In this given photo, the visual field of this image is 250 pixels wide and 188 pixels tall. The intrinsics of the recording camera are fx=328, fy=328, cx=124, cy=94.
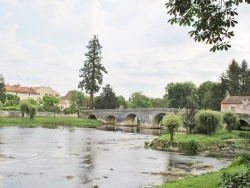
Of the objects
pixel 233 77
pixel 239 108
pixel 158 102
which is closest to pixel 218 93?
pixel 233 77

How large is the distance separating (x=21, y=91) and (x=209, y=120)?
98408 millimetres

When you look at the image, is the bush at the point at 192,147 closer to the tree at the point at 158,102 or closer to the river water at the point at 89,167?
the river water at the point at 89,167

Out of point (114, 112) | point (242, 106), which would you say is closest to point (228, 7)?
point (242, 106)

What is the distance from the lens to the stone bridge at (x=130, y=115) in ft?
247

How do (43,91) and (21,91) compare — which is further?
(43,91)

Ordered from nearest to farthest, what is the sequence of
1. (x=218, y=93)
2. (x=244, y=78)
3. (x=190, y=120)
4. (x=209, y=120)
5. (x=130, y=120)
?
1. (x=209, y=120)
2. (x=190, y=120)
3. (x=218, y=93)
4. (x=130, y=120)
5. (x=244, y=78)

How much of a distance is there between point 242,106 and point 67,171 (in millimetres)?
55787

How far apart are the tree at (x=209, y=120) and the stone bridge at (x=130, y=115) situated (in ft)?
79.7

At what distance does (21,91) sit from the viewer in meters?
127

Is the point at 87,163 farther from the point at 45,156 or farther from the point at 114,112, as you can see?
the point at 114,112

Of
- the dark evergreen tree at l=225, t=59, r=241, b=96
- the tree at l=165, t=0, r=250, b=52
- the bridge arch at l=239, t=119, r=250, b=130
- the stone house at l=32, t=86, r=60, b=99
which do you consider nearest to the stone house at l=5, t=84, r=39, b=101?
the stone house at l=32, t=86, r=60, b=99

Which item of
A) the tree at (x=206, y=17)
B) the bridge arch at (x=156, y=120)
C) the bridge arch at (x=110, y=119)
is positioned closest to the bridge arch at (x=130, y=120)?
the bridge arch at (x=110, y=119)

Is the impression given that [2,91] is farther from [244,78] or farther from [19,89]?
[244,78]

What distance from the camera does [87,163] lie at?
78.9ft
